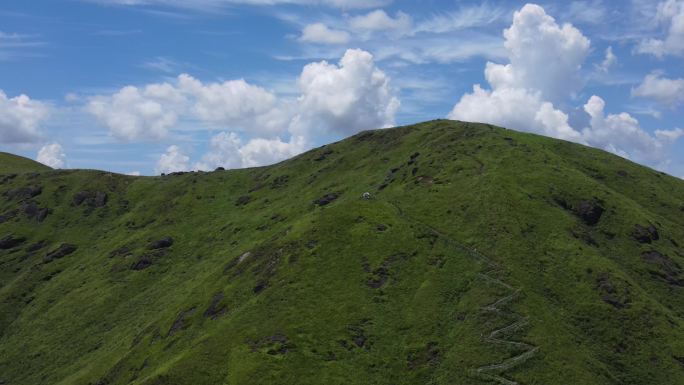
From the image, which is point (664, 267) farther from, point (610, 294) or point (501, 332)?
point (501, 332)

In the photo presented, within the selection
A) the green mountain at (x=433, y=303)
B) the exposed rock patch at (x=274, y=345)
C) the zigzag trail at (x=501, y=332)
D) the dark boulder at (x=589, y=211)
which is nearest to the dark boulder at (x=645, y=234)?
the green mountain at (x=433, y=303)

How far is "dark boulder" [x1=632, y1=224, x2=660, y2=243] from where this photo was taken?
161 metres

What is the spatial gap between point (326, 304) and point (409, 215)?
49.4m

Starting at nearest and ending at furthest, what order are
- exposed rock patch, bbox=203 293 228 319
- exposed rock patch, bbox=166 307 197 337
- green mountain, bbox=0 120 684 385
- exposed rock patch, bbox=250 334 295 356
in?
green mountain, bbox=0 120 684 385, exposed rock patch, bbox=250 334 295 356, exposed rock patch, bbox=203 293 228 319, exposed rock patch, bbox=166 307 197 337

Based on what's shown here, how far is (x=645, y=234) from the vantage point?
162125 millimetres

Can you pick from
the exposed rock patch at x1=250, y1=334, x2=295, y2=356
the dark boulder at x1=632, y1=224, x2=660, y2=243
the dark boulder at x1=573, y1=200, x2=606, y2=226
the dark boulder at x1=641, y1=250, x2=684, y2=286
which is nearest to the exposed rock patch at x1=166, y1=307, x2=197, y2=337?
the exposed rock patch at x1=250, y1=334, x2=295, y2=356

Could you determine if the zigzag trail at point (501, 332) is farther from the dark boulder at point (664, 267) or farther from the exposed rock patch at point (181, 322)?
the exposed rock patch at point (181, 322)

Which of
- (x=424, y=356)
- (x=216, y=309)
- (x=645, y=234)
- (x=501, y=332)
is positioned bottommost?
(x=424, y=356)

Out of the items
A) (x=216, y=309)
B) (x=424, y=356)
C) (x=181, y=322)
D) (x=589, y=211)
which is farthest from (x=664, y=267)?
(x=181, y=322)

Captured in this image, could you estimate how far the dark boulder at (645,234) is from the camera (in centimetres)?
16100

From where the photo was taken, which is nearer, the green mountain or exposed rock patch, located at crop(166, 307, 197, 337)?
the green mountain

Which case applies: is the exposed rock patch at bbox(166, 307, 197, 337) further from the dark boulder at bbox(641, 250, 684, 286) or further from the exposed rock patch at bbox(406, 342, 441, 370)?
the dark boulder at bbox(641, 250, 684, 286)

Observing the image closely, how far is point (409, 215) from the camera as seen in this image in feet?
566

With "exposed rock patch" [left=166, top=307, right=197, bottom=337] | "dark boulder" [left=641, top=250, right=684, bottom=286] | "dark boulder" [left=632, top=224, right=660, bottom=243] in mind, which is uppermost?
"dark boulder" [left=632, top=224, right=660, bottom=243]
